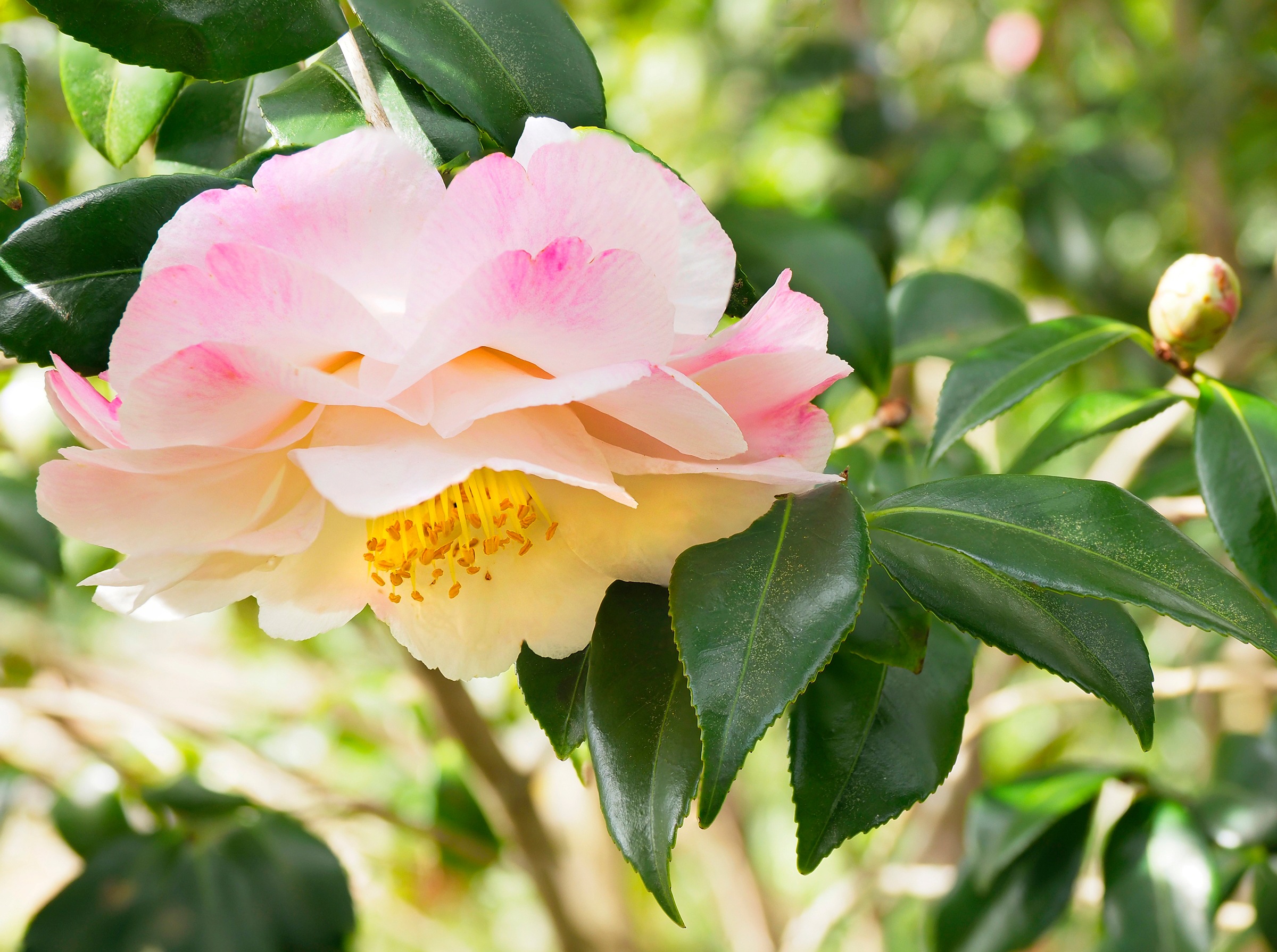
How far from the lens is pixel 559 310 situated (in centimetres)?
32

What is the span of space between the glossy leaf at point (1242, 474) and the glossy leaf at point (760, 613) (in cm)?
23

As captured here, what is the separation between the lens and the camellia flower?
0.31m

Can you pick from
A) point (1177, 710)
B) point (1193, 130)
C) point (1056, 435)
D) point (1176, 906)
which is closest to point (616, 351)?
point (1056, 435)

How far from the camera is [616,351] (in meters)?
0.32

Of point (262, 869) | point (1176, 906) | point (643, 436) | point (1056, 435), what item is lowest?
point (262, 869)

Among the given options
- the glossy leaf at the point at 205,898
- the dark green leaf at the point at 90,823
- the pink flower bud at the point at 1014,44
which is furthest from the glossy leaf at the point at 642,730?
the pink flower bud at the point at 1014,44

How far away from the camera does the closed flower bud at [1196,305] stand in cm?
56

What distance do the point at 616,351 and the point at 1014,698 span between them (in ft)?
3.13

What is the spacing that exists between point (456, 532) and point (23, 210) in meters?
0.26

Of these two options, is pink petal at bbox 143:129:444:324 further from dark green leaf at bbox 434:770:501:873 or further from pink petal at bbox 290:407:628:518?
dark green leaf at bbox 434:770:501:873

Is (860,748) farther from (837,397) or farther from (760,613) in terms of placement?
(837,397)

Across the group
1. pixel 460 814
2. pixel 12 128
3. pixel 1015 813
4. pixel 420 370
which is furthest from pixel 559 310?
pixel 460 814

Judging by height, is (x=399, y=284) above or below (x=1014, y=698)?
above

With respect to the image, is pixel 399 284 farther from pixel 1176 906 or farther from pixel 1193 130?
pixel 1193 130
